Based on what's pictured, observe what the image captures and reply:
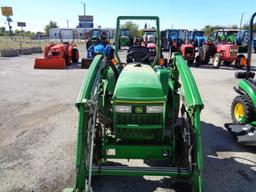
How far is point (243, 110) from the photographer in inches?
191

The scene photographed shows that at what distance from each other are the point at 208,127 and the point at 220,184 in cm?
202

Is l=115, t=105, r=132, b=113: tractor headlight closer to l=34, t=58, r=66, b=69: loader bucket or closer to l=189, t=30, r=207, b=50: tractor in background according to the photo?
l=34, t=58, r=66, b=69: loader bucket

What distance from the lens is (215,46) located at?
14070mm

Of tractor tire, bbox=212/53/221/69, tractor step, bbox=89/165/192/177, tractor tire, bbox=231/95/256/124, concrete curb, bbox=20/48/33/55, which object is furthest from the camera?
concrete curb, bbox=20/48/33/55

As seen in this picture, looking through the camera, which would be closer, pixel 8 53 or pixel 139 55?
pixel 139 55

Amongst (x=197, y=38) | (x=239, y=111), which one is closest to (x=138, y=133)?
(x=239, y=111)

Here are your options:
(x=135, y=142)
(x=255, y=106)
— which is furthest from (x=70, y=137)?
(x=255, y=106)

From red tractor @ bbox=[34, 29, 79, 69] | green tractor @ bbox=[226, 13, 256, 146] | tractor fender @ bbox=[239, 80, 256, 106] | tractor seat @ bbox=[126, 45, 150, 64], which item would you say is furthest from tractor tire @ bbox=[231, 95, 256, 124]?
red tractor @ bbox=[34, 29, 79, 69]

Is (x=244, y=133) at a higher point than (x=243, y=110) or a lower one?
lower

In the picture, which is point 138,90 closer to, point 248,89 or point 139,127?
point 139,127

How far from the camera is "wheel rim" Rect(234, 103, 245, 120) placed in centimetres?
505

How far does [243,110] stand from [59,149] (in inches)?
136

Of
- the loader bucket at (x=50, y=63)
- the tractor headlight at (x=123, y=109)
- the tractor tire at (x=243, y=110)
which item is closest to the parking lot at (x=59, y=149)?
the tractor tire at (x=243, y=110)

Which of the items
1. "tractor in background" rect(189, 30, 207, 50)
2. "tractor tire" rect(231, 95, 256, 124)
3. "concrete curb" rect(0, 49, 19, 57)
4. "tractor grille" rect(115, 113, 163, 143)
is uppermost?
"tractor in background" rect(189, 30, 207, 50)
